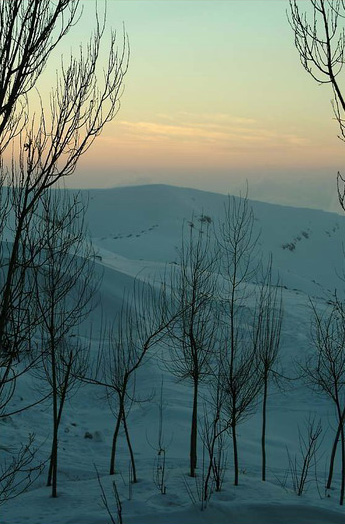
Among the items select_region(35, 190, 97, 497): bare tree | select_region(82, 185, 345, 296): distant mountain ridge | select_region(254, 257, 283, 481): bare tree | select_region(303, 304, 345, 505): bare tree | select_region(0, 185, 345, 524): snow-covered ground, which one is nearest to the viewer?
select_region(35, 190, 97, 497): bare tree

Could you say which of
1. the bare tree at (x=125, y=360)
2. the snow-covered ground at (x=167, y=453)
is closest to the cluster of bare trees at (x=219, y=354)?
the snow-covered ground at (x=167, y=453)

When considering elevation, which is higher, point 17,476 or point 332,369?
point 332,369

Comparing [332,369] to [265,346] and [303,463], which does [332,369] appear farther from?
[303,463]

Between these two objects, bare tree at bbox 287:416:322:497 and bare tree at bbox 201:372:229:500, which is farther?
bare tree at bbox 287:416:322:497

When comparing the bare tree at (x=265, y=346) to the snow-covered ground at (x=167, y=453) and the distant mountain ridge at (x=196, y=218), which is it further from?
the distant mountain ridge at (x=196, y=218)

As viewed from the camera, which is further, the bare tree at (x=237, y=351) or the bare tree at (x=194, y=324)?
the bare tree at (x=194, y=324)

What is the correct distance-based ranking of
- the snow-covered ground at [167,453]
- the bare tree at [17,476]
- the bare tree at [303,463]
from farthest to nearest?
the bare tree at [303,463]
the snow-covered ground at [167,453]
the bare tree at [17,476]

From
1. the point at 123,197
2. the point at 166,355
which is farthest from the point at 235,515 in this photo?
the point at 123,197

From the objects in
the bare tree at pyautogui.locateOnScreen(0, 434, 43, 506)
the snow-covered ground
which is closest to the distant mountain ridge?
the snow-covered ground

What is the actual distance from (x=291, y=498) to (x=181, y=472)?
8.92 feet

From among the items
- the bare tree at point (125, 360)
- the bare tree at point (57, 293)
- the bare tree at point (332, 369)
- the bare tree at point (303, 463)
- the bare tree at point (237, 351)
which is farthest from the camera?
the bare tree at point (125, 360)

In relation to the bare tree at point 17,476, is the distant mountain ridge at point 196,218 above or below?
above

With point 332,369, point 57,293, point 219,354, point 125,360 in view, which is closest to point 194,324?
point 332,369

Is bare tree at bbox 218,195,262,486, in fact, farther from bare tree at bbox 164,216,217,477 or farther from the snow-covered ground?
the snow-covered ground
